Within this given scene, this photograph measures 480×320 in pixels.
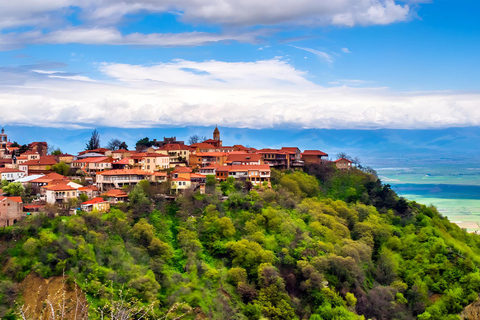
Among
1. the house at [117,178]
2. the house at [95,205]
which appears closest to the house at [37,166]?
the house at [117,178]

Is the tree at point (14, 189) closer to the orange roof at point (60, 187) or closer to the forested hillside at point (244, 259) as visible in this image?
the orange roof at point (60, 187)

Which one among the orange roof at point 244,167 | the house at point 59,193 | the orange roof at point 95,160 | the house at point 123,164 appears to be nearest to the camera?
the house at point 59,193

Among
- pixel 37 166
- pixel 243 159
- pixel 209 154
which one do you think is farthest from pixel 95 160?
pixel 243 159

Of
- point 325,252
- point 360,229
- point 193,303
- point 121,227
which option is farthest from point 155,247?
point 360,229

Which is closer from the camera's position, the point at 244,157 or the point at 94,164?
the point at 94,164

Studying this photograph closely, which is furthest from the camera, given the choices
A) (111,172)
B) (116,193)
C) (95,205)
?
(111,172)

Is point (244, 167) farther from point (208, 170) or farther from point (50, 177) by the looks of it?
point (50, 177)

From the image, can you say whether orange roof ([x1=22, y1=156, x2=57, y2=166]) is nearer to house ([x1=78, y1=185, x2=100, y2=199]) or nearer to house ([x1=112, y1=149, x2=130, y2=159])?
house ([x1=112, y1=149, x2=130, y2=159])
